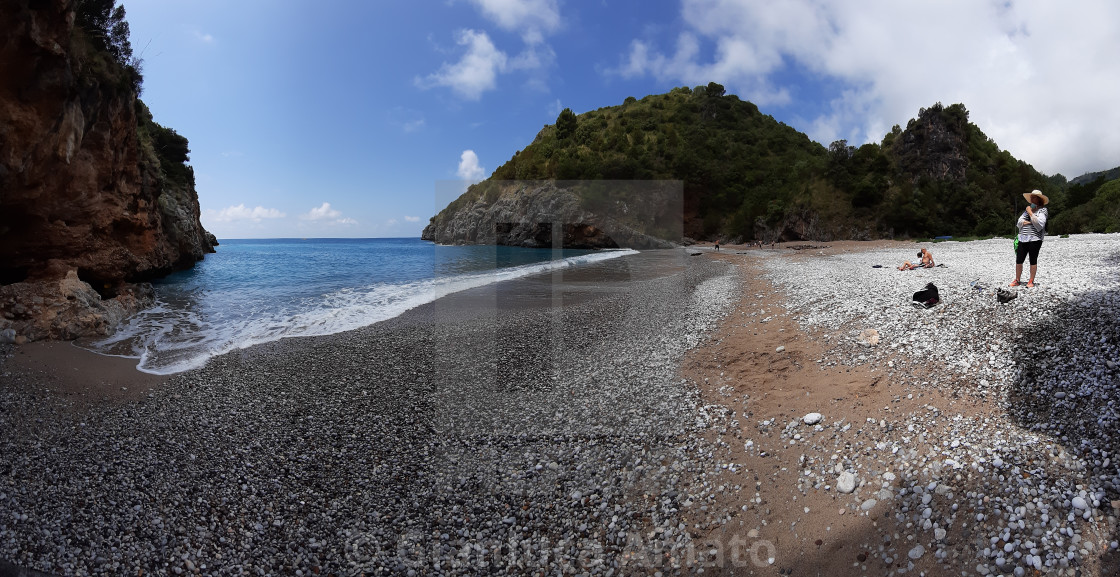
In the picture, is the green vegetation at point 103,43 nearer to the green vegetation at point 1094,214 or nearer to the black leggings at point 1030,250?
the black leggings at point 1030,250

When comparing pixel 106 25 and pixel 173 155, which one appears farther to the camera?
pixel 173 155

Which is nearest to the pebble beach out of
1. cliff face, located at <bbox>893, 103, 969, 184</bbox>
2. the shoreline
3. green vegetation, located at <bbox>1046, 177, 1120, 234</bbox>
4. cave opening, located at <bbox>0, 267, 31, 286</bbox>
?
the shoreline

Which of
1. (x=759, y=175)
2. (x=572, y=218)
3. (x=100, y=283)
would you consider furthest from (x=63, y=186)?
(x=759, y=175)

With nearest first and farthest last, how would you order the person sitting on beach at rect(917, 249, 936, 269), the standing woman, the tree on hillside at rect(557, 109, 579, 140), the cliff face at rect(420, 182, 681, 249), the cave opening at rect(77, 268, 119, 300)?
1. the standing woman
2. the person sitting on beach at rect(917, 249, 936, 269)
3. the cave opening at rect(77, 268, 119, 300)
4. the cliff face at rect(420, 182, 681, 249)
5. the tree on hillside at rect(557, 109, 579, 140)

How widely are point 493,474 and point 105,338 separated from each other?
1248 cm

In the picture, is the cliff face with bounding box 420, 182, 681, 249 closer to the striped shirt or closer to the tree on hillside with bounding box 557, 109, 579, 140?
the tree on hillside with bounding box 557, 109, 579, 140

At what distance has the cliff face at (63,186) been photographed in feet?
36.8

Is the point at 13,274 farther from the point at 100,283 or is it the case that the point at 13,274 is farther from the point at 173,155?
the point at 173,155

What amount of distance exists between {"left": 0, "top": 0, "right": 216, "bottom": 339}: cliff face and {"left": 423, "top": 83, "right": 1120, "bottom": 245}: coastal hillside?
50643 mm

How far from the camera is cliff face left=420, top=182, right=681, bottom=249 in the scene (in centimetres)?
6306

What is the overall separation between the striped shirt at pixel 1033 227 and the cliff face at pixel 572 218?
167 feet

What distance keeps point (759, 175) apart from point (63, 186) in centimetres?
7057

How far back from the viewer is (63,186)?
15.4m

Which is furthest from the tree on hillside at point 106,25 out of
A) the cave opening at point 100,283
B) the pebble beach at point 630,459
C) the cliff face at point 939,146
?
the cliff face at point 939,146
